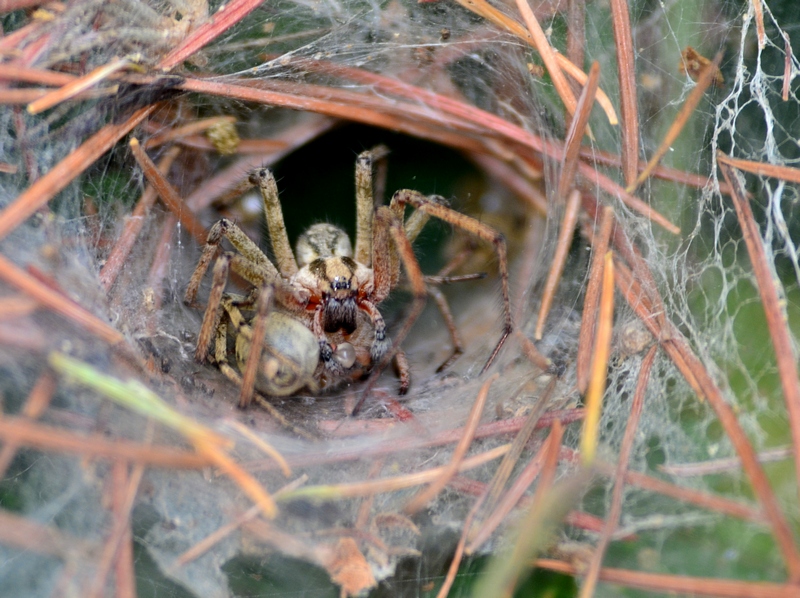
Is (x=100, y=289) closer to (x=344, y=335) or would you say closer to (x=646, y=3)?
(x=344, y=335)

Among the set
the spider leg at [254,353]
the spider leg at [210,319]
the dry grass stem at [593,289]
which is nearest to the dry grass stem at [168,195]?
the spider leg at [210,319]

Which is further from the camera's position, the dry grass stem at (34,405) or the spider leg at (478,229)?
the spider leg at (478,229)

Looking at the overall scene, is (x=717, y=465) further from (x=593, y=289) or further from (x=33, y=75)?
(x=33, y=75)

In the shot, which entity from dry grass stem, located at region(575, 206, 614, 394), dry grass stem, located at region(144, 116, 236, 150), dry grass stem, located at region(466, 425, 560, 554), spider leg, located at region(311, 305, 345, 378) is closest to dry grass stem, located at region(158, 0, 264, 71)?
dry grass stem, located at region(144, 116, 236, 150)

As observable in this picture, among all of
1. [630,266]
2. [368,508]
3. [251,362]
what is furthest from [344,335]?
[630,266]

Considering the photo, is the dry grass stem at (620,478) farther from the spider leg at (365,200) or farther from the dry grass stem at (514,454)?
the spider leg at (365,200)

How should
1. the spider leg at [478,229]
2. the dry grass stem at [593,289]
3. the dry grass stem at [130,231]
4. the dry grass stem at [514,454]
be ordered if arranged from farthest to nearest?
the spider leg at [478,229] → the dry grass stem at [130,231] → the dry grass stem at [593,289] → the dry grass stem at [514,454]

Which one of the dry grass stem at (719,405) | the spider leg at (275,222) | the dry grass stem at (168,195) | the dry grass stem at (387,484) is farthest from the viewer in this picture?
the spider leg at (275,222)

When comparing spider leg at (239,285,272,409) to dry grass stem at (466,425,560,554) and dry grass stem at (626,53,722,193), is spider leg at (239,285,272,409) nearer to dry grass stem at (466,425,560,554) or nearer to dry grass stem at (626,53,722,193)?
dry grass stem at (466,425,560,554)
